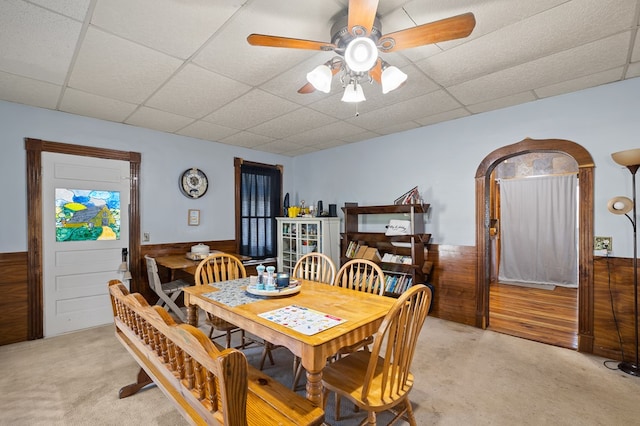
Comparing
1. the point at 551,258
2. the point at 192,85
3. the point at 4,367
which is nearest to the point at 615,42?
the point at 192,85

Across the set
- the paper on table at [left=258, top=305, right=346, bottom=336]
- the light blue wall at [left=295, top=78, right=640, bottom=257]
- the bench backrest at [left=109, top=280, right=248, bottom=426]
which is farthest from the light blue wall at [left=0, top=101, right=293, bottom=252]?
the paper on table at [left=258, top=305, right=346, bottom=336]

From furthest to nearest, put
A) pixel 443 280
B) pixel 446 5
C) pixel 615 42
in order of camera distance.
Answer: pixel 443 280
pixel 615 42
pixel 446 5

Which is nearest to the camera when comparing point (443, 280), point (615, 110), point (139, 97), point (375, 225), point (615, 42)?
point (615, 42)

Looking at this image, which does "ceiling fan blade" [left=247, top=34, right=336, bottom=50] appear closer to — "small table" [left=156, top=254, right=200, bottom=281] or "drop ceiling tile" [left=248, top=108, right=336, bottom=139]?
"drop ceiling tile" [left=248, top=108, right=336, bottom=139]

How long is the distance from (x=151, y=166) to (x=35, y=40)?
6.95 feet

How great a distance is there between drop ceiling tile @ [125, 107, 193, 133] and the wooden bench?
91.9 inches

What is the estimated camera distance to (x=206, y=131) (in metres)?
4.04

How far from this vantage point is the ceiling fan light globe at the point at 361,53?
1.54 m

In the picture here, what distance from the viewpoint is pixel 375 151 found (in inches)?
175

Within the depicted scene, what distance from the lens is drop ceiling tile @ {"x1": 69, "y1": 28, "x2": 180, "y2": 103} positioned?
2.03m

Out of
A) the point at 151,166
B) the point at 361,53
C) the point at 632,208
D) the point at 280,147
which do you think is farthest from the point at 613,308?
the point at 151,166

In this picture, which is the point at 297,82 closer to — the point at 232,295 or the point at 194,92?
the point at 194,92

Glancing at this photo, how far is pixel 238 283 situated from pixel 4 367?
221 cm

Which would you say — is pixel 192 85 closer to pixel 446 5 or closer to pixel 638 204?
pixel 446 5
